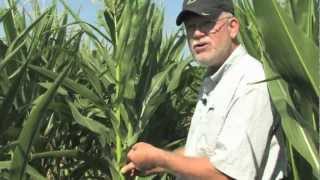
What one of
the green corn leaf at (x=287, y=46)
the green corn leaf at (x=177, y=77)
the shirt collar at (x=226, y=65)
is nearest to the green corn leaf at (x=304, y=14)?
the green corn leaf at (x=287, y=46)

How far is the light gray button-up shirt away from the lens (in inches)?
52.3

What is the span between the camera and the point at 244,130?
1327 mm

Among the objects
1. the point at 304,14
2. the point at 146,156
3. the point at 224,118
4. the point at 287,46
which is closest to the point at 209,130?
the point at 224,118

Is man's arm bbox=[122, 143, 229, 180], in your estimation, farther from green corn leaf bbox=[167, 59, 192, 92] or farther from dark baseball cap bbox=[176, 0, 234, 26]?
green corn leaf bbox=[167, 59, 192, 92]

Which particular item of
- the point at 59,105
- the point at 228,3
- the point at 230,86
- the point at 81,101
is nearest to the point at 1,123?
the point at 230,86

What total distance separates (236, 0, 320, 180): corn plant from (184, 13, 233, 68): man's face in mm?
117

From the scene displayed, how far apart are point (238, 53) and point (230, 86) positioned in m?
0.11

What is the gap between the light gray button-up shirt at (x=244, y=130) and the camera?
4.36ft

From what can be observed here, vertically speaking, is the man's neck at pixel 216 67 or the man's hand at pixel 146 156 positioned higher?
the man's neck at pixel 216 67

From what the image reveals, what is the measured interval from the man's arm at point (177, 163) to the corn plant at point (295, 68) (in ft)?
0.66

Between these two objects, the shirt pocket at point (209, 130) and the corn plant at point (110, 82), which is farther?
the corn plant at point (110, 82)

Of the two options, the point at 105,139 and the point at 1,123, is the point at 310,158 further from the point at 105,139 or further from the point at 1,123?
the point at 105,139

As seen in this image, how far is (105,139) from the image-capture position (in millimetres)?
1979

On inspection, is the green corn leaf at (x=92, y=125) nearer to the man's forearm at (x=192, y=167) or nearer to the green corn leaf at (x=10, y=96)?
the man's forearm at (x=192, y=167)
